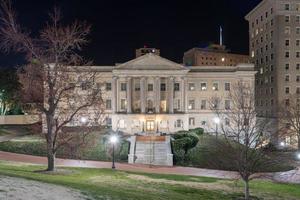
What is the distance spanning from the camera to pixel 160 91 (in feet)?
218

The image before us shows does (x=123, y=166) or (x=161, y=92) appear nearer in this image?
(x=123, y=166)

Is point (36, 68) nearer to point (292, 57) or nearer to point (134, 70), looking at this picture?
point (134, 70)

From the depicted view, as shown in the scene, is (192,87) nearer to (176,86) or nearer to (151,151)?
(176,86)

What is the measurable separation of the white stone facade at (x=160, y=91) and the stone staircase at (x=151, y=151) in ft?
45.0

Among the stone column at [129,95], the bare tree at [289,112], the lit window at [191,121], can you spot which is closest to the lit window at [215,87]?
the lit window at [191,121]

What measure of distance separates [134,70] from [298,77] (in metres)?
35.3

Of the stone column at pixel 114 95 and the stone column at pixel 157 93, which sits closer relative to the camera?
the stone column at pixel 157 93

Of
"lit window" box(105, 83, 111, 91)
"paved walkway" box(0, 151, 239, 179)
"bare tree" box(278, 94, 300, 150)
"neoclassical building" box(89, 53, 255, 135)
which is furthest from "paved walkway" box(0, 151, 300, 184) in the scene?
"lit window" box(105, 83, 111, 91)

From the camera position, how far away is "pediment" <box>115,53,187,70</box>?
6469cm

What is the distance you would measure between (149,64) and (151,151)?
81.1ft

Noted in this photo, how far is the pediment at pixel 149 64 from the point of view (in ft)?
212

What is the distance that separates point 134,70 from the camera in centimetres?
6444

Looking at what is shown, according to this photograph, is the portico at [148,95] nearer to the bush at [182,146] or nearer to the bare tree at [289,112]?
the bare tree at [289,112]

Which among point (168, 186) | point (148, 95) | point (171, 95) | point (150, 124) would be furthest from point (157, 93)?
point (168, 186)
